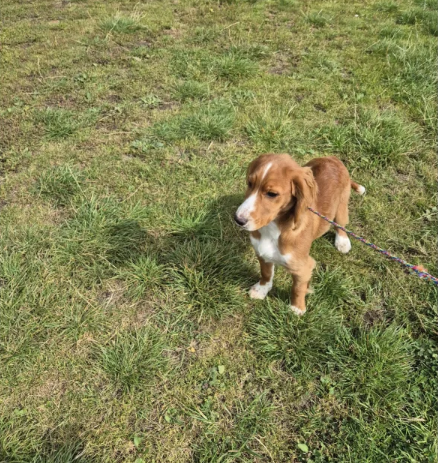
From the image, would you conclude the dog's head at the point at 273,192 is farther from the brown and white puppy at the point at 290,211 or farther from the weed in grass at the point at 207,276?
the weed in grass at the point at 207,276

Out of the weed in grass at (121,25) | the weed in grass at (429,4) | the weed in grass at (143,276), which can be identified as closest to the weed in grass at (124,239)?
the weed in grass at (143,276)

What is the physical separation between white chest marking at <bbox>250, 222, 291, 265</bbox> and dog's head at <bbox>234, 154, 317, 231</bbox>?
247mm

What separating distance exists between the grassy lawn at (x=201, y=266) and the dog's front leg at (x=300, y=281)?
0.29 ft

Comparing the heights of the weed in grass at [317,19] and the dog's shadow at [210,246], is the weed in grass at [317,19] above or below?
above

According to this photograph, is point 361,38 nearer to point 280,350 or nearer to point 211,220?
point 211,220

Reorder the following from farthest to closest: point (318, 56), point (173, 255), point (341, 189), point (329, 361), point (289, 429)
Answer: point (318, 56), point (173, 255), point (341, 189), point (329, 361), point (289, 429)

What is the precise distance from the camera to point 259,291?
9.20 feet

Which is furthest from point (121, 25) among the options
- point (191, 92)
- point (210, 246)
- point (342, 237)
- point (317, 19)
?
point (342, 237)

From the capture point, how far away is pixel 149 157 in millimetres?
4043

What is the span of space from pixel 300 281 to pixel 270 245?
1.26 feet

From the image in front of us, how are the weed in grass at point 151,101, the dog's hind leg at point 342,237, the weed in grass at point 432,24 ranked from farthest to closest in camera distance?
1. the weed in grass at point 432,24
2. the weed in grass at point 151,101
3. the dog's hind leg at point 342,237

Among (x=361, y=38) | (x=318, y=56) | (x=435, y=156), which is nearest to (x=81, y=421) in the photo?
(x=435, y=156)

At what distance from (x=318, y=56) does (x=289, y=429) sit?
5.48m

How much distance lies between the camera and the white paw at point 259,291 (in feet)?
9.17
